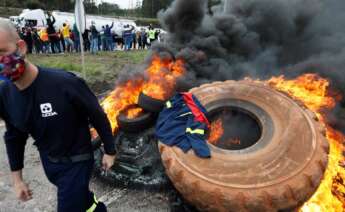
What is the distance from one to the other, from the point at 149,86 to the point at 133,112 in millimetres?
597

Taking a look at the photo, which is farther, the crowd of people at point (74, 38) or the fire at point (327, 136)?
the crowd of people at point (74, 38)

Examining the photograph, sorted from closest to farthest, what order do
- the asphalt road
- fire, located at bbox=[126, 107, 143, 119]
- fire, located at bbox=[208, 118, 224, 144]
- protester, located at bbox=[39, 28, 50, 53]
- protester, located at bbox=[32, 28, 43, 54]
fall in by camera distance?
the asphalt road → fire, located at bbox=[208, 118, 224, 144] → fire, located at bbox=[126, 107, 143, 119] → protester, located at bbox=[32, 28, 43, 54] → protester, located at bbox=[39, 28, 50, 53]

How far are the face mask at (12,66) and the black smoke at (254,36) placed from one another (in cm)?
417

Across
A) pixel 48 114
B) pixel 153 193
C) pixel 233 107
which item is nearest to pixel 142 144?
pixel 153 193

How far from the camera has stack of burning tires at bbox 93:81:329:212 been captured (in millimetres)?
3486

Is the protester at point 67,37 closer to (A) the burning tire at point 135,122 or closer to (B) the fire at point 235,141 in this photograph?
(A) the burning tire at point 135,122

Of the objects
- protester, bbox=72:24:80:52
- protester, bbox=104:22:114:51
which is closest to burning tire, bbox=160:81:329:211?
protester, bbox=72:24:80:52

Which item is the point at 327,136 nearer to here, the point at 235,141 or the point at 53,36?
the point at 235,141

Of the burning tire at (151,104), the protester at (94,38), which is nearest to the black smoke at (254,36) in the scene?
the burning tire at (151,104)

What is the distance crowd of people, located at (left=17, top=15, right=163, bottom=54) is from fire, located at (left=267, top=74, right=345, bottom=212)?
10.3 m

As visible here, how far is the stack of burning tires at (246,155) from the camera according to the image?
3.49 metres

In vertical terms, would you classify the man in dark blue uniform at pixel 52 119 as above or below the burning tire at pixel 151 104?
above

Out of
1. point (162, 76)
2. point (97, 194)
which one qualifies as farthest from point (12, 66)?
point (162, 76)

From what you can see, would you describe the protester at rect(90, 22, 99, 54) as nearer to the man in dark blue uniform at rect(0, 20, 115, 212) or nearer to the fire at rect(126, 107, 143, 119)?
the fire at rect(126, 107, 143, 119)
